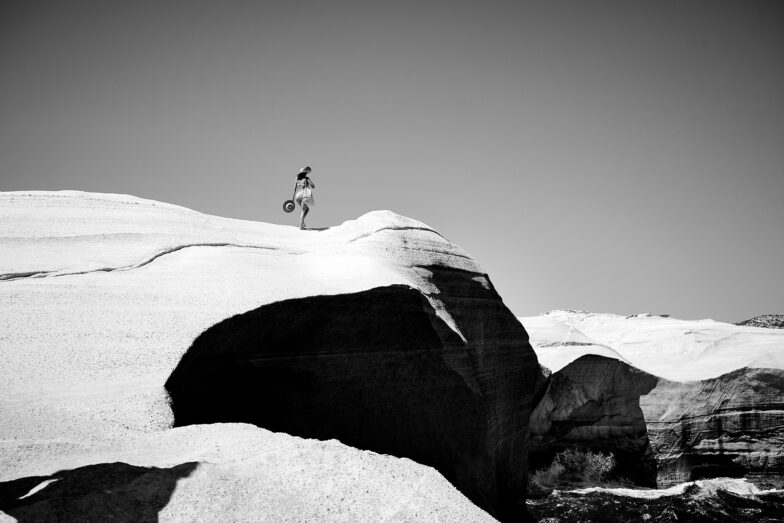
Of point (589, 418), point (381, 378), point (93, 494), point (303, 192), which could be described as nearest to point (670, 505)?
point (589, 418)

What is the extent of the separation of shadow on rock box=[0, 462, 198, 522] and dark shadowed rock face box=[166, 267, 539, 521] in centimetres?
192

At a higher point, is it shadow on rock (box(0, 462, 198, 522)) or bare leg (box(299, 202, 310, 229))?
bare leg (box(299, 202, 310, 229))

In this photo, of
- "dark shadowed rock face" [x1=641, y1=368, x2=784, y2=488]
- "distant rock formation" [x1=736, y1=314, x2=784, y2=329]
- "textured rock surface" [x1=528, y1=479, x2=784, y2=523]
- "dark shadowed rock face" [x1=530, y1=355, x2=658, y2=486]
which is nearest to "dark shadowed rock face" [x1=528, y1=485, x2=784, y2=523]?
"textured rock surface" [x1=528, y1=479, x2=784, y2=523]

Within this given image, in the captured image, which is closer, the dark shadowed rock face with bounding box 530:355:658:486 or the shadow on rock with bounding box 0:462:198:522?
the shadow on rock with bounding box 0:462:198:522

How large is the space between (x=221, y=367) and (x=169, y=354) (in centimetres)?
103

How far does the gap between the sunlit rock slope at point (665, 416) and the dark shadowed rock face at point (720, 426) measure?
3 centimetres

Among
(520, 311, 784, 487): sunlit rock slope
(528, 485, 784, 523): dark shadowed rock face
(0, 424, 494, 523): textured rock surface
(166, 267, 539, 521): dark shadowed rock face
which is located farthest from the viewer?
(520, 311, 784, 487): sunlit rock slope

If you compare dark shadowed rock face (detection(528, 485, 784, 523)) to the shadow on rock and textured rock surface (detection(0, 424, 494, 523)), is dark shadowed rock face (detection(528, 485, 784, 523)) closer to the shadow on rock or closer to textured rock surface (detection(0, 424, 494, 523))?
textured rock surface (detection(0, 424, 494, 523))

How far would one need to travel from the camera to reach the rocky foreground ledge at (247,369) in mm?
3879

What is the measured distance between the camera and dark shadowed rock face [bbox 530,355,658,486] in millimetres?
17031

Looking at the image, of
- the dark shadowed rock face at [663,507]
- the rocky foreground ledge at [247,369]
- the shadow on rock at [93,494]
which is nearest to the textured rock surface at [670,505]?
the dark shadowed rock face at [663,507]

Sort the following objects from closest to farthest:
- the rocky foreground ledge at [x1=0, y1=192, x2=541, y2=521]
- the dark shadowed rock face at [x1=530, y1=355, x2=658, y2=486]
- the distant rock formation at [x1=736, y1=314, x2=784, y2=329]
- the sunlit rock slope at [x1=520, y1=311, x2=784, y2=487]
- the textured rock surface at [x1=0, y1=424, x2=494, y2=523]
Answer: the textured rock surface at [x1=0, y1=424, x2=494, y2=523] → the rocky foreground ledge at [x1=0, y1=192, x2=541, y2=521] → the sunlit rock slope at [x1=520, y1=311, x2=784, y2=487] → the dark shadowed rock face at [x1=530, y1=355, x2=658, y2=486] → the distant rock formation at [x1=736, y1=314, x2=784, y2=329]

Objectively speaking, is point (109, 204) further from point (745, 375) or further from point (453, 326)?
point (745, 375)

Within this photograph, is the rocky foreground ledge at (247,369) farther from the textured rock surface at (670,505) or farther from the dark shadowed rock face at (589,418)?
the dark shadowed rock face at (589,418)
